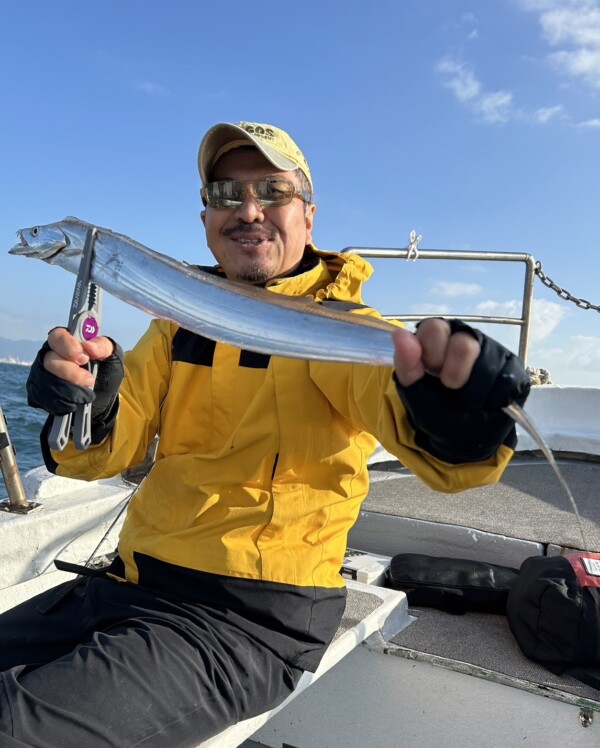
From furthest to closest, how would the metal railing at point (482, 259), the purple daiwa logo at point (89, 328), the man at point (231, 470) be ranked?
the metal railing at point (482, 259) < the purple daiwa logo at point (89, 328) < the man at point (231, 470)

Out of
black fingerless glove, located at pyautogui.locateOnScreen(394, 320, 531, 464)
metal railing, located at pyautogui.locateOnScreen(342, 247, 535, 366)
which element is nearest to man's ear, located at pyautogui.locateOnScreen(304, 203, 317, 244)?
black fingerless glove, located at pyautogui.locateOnScreen(394, 320, 531, 464)

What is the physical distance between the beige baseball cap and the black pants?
1.50m

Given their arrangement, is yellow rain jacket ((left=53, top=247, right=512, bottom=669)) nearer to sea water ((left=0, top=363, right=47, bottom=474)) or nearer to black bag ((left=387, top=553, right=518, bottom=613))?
black bag ((left=387, top=553, right=518, bottom=613))

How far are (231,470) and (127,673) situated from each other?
0.63m

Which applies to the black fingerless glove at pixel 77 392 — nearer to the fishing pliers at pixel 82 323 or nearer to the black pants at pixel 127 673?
the fishing pliers at pixel 82 323

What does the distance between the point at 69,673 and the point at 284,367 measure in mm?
1031

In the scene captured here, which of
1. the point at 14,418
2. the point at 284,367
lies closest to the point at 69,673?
the point at 284,367

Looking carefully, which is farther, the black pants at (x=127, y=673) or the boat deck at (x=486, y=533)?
the boat deck at (x=486, y=533)

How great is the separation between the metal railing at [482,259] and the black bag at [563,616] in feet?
9.25

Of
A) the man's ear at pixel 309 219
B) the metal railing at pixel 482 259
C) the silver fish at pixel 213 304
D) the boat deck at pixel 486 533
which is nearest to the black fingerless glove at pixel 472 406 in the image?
the silver fish at pixel 213 304

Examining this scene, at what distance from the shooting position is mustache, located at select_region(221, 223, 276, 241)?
2.22 metres

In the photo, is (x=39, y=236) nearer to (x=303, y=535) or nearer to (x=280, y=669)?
(x=303, y=535)

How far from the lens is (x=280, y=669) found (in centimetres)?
185

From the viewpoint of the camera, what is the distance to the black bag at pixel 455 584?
3098 millimetres
